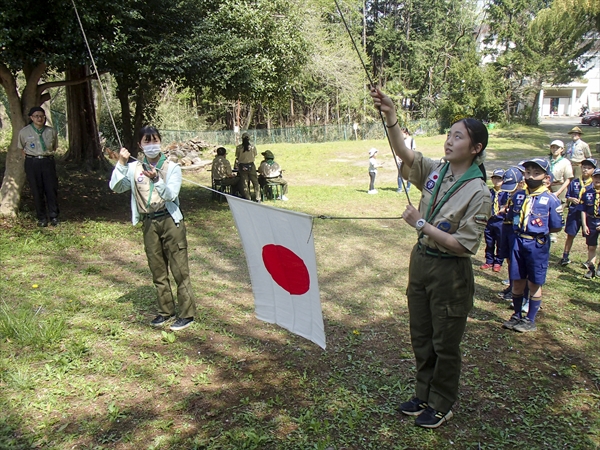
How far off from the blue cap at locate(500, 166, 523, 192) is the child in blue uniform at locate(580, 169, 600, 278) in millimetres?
1274

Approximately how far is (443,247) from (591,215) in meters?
4.97

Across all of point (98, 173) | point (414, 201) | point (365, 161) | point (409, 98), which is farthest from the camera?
point (409, 98)

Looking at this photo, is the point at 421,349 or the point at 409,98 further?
the point at 409,98

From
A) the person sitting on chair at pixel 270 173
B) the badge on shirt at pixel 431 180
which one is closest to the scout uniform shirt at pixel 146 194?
the badge on shirt at pixel 431 180

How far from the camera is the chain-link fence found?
33.1 m

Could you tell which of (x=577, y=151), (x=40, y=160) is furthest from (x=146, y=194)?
(x=577, y=151)

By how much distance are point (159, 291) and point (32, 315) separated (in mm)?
1368

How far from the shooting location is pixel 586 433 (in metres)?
3.44

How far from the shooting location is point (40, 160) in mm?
8273

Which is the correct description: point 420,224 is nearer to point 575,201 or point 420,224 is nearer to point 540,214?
point 540,214

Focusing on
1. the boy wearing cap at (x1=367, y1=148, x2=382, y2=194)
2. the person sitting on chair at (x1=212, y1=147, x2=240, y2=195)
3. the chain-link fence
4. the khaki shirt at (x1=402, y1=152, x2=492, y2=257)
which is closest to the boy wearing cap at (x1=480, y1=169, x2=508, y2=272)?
the khaki shirt at (x1=402, y1=152, x2=492, y2=257)

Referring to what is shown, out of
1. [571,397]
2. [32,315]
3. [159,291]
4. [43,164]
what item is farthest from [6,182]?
[571,397]

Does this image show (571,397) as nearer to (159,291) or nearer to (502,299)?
(502,299)

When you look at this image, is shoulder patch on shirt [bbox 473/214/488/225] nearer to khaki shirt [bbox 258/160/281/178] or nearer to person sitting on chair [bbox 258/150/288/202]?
person sitting on chair [bbox 258/150/288/202]
